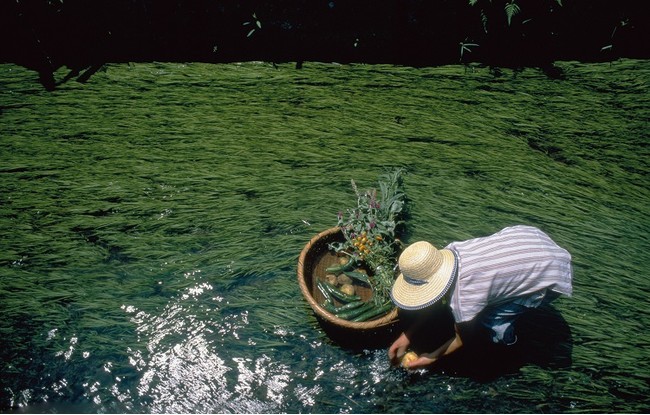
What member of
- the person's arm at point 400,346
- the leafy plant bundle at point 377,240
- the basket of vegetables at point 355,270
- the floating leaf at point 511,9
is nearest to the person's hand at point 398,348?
the person's arm at point 400,346

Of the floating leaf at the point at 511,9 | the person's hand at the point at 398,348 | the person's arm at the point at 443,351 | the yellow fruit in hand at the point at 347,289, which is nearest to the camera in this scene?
the person's arm at the point at 443,351

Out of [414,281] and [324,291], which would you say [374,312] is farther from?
[414,281]

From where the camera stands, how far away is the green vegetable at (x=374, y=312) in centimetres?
243

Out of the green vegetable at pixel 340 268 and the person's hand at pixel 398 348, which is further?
the green vegetable at pixel 340 268

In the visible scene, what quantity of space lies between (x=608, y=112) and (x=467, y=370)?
10.3ft

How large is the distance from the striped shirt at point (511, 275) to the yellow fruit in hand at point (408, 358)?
589 mm

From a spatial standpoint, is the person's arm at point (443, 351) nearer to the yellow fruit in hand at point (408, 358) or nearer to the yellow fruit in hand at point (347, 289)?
the yellow fruit in hand at point (408, 358)

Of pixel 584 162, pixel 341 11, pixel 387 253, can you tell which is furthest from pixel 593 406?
pixel 341 11

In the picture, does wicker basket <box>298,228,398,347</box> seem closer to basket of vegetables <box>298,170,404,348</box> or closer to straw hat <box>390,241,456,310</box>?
basket of vegetables <box>298,170,404,348</box>

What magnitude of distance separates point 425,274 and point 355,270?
0.80 m

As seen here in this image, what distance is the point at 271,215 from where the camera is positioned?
3.17 m

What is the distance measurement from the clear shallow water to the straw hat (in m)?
0.73

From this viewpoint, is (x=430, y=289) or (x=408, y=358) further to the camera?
(x=408, y=358)

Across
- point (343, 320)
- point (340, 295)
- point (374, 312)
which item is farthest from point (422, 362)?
point (340, 295)
